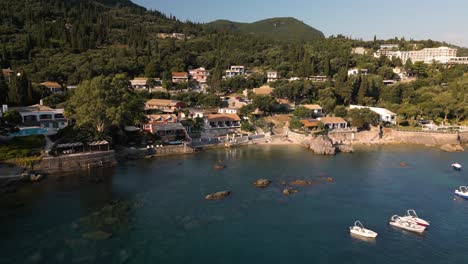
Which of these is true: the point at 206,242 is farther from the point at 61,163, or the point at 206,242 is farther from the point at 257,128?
the point at 257,128

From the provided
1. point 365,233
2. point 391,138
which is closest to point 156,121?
point 365,233

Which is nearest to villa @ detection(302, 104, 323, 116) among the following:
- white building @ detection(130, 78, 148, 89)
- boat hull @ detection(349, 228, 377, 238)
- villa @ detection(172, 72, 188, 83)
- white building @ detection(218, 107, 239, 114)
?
white building @ detection(218, 107, 239, 114)

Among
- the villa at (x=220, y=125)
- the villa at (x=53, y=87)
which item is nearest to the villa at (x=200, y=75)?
the villa at (x=220, y=125)

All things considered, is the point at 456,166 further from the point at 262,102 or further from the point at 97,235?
the point at 97,235

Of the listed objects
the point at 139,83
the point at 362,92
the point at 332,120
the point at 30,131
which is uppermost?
the point at 139,83

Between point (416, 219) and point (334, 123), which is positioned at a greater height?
point (334, 123)

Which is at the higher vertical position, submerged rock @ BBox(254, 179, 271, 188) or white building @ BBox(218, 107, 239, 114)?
white building @ BBox(218, 107, 239, 114)

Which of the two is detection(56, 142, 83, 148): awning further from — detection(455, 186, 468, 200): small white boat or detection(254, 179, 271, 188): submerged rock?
detection(455, 186, 468, 200): small white boat
